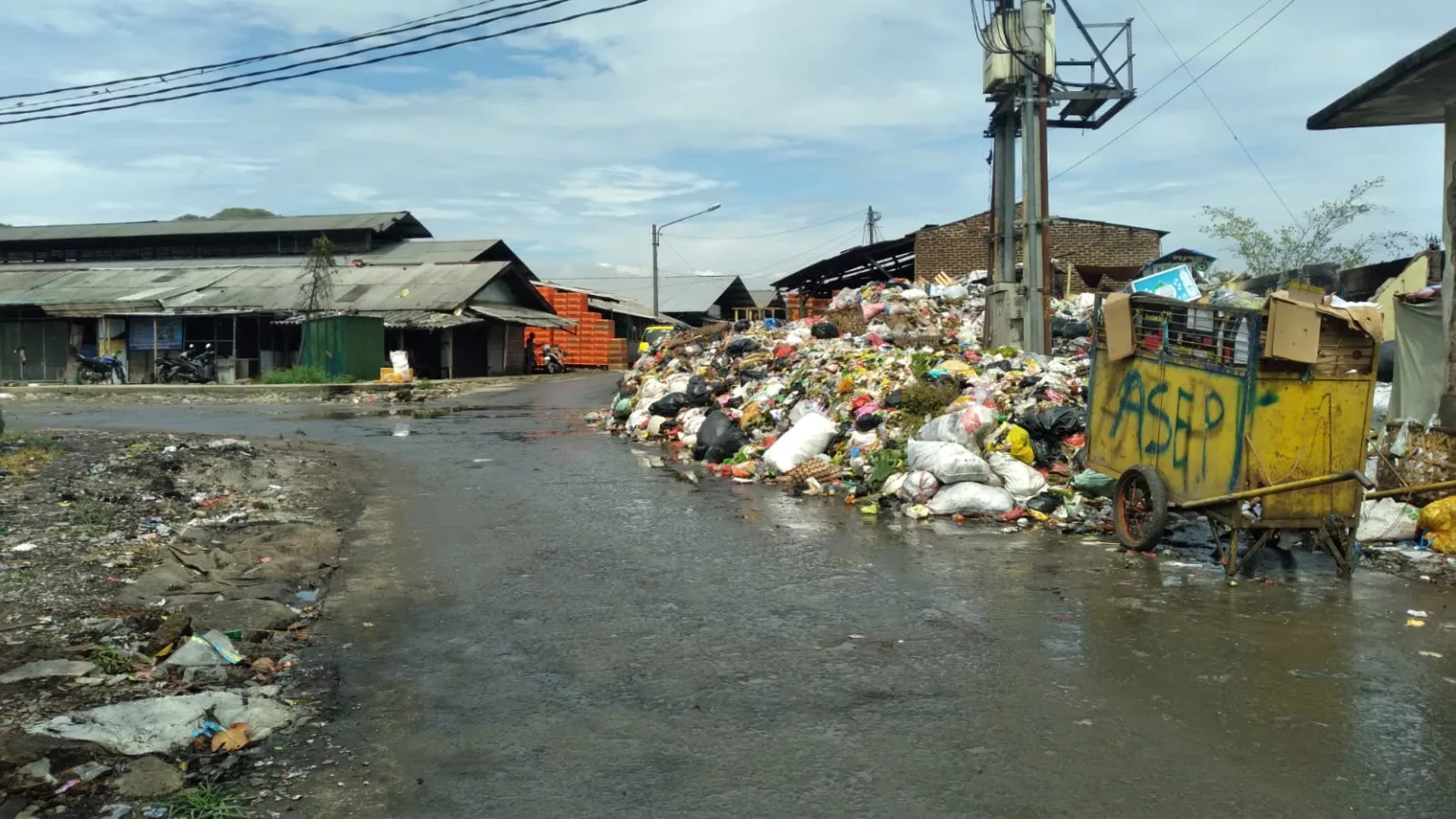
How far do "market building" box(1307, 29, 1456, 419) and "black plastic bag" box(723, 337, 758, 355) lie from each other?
10.5 metres

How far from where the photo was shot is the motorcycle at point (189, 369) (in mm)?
29422

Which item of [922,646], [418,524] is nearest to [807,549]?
[922,646]

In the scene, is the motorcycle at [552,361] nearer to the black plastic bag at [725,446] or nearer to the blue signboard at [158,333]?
the blue signboard at [158,333]

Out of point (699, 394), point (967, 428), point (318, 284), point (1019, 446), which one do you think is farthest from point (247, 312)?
point (1019, 446)

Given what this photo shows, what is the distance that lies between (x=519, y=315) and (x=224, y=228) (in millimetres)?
18973

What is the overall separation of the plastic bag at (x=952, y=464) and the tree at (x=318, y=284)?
81.2 feet

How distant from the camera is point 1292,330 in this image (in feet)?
20.4

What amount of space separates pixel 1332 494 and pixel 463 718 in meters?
5.61

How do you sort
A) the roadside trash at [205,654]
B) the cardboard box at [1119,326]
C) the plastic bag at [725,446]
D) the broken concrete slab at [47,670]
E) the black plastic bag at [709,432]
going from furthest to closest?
1. the black plastic bag at [709,432]
2. the plastic bag at [725,446]
3. the cardboard box at [1119,326]
4. the roadside trash at [205,654]
5. the broken concrete slab at [47,670]

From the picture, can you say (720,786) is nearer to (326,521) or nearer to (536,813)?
(536,813)

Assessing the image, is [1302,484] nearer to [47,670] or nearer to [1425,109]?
[1425,109]

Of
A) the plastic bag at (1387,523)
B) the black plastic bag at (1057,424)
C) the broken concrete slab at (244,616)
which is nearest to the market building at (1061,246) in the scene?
the black plastic bag at (1057,424)

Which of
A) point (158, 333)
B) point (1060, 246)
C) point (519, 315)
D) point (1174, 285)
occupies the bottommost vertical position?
point (158, 333)

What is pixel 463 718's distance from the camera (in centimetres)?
402
